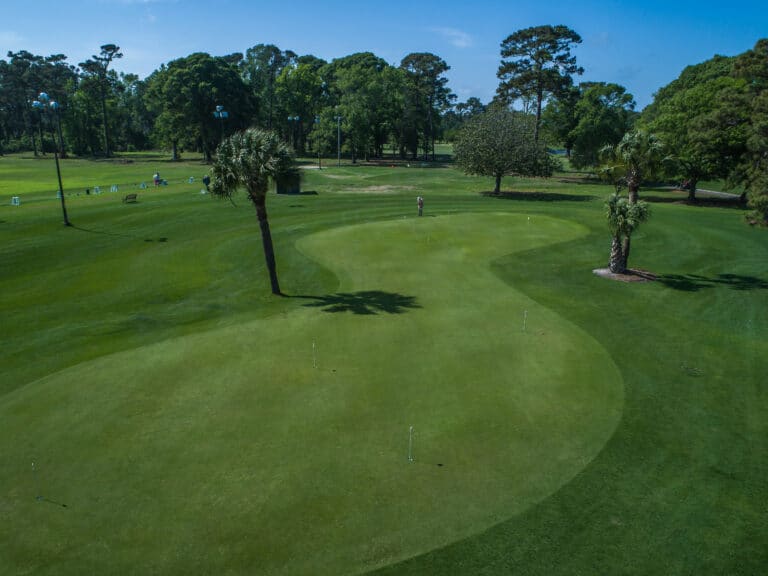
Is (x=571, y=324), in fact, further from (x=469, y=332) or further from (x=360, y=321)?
(x=360, y=321)

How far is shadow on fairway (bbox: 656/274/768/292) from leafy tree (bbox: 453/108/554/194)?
121ft

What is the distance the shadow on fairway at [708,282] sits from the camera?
3030cm

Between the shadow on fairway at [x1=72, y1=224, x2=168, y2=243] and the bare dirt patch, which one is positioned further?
the shadow on fairway at [x1=72, y1=224, x2=168, y2=243]

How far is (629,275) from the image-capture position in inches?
1267

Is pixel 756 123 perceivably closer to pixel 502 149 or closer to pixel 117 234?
pixel 502 149

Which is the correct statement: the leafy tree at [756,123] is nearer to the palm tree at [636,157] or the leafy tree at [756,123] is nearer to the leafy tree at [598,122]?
the palm tree at [636,157]

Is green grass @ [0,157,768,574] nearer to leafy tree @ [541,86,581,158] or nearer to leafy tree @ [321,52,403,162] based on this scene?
leafy tree @ [541,86,581,158]

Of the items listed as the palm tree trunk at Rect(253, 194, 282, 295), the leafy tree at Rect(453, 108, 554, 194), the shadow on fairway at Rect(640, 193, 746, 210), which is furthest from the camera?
the leafy tree at Rect(453, 108, 554, 194)

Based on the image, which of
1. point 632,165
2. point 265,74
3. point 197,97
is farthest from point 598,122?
point 265,74

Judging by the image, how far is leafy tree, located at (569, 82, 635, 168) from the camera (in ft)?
277

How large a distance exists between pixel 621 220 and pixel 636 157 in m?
3.93

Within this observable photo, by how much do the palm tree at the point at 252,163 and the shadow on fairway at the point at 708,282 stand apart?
2370 cm

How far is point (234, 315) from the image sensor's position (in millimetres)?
25672

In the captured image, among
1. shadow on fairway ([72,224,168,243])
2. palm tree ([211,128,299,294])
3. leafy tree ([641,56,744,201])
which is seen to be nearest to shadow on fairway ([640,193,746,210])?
leafy tree ([641,56,744,201])
